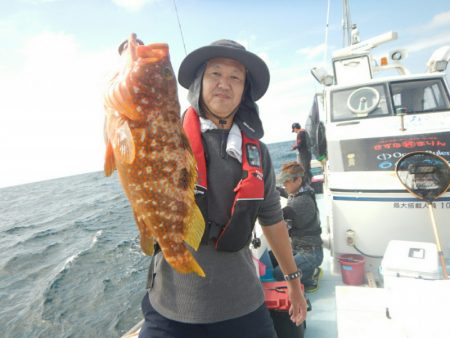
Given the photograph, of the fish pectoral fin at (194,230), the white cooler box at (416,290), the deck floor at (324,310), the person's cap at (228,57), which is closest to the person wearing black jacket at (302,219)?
the deck floor at (324,310)

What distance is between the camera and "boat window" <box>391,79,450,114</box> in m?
5.52

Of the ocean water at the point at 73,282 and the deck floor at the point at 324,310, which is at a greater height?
the deck floor at the point at 324,310

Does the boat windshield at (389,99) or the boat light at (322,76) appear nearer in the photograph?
the boat windshield at (389,99)

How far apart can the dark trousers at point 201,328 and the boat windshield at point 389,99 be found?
4831 mm

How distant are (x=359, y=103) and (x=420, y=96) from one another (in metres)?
1.16

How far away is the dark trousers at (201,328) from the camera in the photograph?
174cm

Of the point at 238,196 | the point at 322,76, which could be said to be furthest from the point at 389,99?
the point at 238,196

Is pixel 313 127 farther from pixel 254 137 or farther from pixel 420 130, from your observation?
pixel 254 137

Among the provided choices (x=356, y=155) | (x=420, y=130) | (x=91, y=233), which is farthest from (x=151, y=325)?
(x=91, y=233)

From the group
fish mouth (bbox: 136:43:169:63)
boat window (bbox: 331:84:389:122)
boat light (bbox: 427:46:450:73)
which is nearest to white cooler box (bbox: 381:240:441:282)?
fish mouth (bbox: 136:43:169:63)

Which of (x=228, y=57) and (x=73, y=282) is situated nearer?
(x=228, y=57)

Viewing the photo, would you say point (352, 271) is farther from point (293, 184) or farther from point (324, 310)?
point (293, 184)

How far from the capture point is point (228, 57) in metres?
1.92

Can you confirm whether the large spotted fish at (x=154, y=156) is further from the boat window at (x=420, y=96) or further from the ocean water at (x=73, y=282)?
the ocean water at (x=73, y=282)
